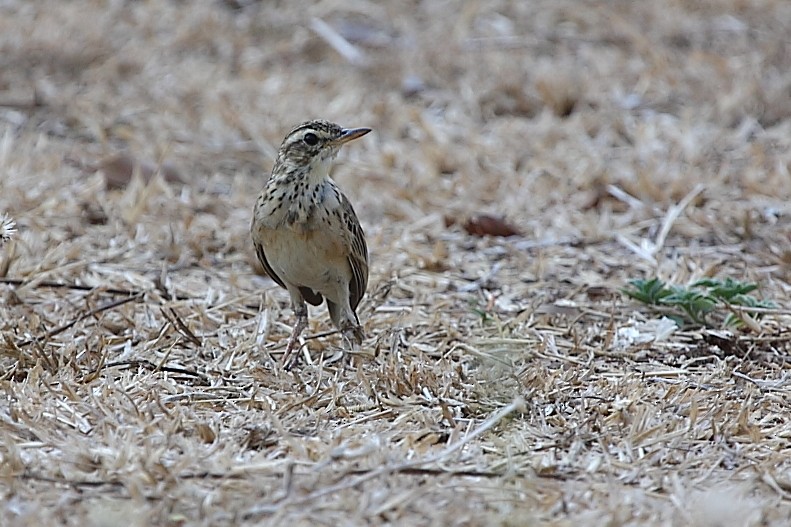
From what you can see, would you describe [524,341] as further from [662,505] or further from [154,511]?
[154,511]

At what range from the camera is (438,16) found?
A: 10.6 m

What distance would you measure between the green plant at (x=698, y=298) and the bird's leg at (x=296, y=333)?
1.44 m

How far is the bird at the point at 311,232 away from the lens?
4.65 metres

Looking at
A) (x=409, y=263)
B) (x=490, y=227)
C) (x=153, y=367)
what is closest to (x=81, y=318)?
(x=153, y=367)

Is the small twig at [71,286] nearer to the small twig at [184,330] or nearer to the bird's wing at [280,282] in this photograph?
the small twig at [184,330]

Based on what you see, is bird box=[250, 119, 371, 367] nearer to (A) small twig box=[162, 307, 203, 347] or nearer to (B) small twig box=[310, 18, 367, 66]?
(A) small twig box=[162, 307, 203, 347]

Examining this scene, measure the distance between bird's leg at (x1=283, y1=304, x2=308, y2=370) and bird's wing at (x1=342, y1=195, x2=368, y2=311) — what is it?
0.21 m

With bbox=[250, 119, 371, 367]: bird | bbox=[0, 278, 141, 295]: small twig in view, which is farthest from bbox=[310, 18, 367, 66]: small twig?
bbox=[250, 119, 371, 367]: bird

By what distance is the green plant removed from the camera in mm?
5027

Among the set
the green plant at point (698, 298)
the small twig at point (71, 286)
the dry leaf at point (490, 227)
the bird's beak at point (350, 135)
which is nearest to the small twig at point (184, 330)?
the small twig at point (71, 286)

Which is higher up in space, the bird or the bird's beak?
the bird's beak

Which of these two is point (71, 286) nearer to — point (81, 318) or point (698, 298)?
point (81, 318)

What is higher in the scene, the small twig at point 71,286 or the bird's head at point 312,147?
the bird's head at point 312,147

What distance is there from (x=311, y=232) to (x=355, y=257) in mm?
243
